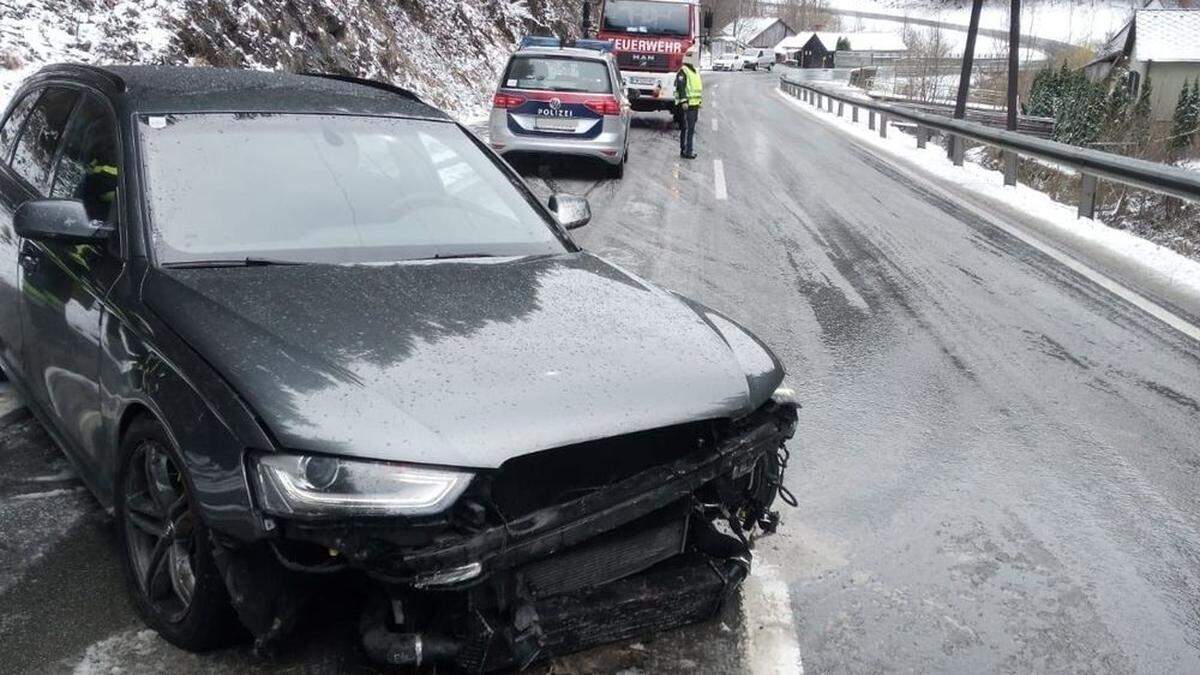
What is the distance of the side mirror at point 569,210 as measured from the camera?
4602 mm

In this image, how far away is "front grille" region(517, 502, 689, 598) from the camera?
2721 mm

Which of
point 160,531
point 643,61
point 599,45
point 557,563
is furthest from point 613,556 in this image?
point 643,61

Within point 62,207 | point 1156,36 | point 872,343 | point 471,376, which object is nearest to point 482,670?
point 471,376

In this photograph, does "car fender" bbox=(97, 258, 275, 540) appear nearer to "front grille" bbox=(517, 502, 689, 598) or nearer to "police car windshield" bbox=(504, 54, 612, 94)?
"front grille" bbox=(517, 502, 689, 598)

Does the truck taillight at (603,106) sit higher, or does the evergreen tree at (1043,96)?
the truck taillight at (603,106)

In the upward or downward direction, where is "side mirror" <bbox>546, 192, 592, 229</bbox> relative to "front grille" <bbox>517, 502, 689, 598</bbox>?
upward

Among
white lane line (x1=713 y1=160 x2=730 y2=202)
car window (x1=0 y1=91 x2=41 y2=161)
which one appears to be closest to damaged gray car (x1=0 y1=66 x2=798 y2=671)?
car window (x1=0 y1=91 x2=41 y2=161)

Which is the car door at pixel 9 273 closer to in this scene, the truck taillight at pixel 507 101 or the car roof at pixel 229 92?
the car roof at pixel 229 92

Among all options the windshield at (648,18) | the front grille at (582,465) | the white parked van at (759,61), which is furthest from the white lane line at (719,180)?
the white parked van at (759,61)

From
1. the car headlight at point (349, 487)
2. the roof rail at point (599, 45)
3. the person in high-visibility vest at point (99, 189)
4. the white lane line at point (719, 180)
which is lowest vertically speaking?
the white lane line at point (719, 180)

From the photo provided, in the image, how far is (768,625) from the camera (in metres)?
3.24

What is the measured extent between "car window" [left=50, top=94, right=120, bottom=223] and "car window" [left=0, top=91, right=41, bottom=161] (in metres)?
0.78

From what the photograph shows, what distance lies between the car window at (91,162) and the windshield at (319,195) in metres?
0.18

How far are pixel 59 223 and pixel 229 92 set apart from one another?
94 cm
